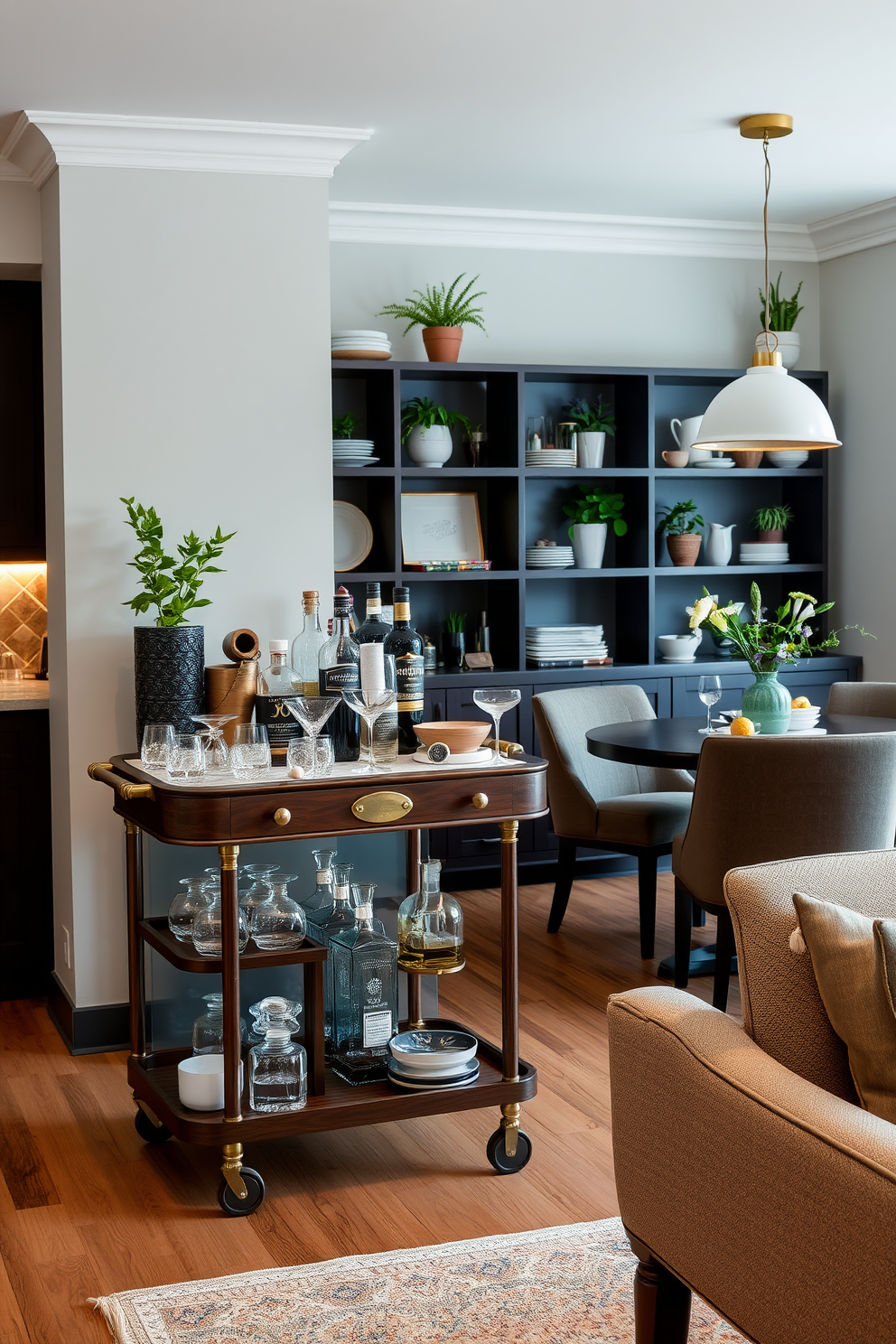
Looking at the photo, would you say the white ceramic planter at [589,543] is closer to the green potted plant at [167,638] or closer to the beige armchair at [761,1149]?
the green potted plant at [167,638]

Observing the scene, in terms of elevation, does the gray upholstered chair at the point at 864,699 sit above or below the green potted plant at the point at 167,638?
below

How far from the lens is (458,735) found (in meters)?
2.96

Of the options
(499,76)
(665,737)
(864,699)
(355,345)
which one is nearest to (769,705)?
(665,737)

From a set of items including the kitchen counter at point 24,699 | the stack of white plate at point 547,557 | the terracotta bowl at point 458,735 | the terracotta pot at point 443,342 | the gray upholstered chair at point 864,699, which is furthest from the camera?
the stack of white plate at point 547,557

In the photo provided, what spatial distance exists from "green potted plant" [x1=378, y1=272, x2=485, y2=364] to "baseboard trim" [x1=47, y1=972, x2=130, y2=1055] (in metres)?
2.85

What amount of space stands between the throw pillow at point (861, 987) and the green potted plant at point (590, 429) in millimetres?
4111

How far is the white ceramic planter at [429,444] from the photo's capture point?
5.44m

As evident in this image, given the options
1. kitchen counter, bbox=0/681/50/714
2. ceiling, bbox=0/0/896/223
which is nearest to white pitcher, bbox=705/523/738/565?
ceiling, bbox=0/0/896/223

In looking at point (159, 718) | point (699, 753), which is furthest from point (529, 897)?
point (159, 718)

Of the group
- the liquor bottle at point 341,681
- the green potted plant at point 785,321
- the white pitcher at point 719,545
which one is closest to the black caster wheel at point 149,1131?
the liquor bottle at point 341,681

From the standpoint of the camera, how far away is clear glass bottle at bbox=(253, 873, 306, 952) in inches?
115

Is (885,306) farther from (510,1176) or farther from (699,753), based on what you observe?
(510,1176)

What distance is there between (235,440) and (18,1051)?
1909 mm

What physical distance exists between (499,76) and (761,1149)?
3.09 metres
